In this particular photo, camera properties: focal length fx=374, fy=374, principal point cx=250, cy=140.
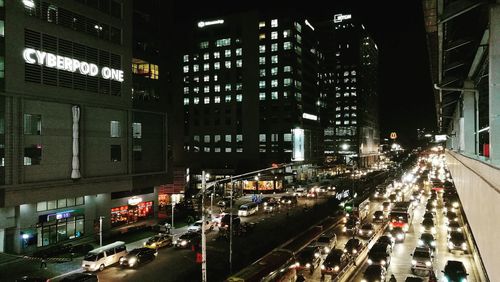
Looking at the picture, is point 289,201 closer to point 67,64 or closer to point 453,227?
point 453,227

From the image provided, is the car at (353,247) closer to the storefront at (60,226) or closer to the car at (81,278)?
the car at (81,278)

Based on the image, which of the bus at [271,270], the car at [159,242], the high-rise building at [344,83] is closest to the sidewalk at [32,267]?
the car at [159,242]

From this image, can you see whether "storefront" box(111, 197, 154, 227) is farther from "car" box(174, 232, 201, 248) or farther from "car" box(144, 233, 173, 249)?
"car" box(174, 232, 201, 248)

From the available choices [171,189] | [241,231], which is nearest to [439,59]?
[241,231]

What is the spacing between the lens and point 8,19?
104 ft

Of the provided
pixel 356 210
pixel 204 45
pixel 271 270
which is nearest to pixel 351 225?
pixel 356 210

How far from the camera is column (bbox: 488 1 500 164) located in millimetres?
12633

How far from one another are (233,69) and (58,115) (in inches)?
2792

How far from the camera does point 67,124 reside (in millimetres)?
36656

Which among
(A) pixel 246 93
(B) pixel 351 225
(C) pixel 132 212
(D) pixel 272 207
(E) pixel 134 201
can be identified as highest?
(A) pixel 246 93

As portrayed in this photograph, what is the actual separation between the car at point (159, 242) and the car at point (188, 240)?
0.74 metres

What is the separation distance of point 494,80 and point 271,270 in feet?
52.1

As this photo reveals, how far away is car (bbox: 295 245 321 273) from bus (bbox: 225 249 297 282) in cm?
257

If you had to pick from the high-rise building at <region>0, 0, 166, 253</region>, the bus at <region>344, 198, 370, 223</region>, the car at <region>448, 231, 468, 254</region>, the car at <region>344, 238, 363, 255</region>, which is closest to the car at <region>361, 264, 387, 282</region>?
the car at <region>344, 238, 363, 255</region>
